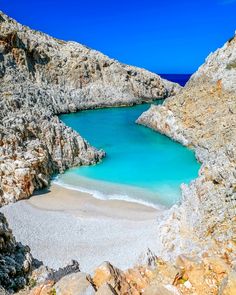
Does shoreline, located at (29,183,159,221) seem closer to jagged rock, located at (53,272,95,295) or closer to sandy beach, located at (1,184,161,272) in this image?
sandy beach, located at (1,184,161,272)

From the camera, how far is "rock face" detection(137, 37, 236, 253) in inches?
535

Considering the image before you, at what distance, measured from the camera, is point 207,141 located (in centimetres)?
3189

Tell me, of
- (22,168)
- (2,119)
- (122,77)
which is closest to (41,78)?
(122,77)

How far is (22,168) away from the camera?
20234 millimetres

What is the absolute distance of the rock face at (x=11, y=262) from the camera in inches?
345

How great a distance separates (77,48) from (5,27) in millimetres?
16730

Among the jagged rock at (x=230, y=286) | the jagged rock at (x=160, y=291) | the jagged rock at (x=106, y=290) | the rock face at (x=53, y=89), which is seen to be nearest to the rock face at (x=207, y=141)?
the jagged rock at (x=160, y=291)

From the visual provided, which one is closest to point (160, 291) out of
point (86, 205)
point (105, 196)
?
point (86, 205)

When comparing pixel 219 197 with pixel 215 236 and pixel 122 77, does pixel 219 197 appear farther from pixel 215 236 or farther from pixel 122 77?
pixel 122 77

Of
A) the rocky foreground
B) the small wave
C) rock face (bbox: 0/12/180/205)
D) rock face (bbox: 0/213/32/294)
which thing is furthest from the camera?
rock face (bbox: 0/12/180/205)

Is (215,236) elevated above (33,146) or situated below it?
below

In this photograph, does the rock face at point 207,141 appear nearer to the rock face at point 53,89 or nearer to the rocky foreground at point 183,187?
the rocky foreground at point 183,187

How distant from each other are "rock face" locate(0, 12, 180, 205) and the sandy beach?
4.13 m

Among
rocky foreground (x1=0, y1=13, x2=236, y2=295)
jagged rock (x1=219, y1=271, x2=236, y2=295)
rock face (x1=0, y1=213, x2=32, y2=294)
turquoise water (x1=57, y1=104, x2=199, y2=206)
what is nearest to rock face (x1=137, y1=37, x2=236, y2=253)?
rocky foreground (x1=0, y1=13, x2=236, y2=295)
